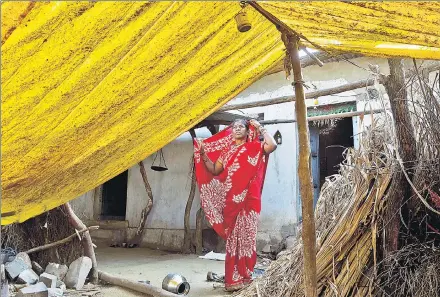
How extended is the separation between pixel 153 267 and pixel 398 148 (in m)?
5.02

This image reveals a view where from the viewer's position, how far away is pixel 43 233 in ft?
19.4

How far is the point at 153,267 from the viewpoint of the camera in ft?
22.0

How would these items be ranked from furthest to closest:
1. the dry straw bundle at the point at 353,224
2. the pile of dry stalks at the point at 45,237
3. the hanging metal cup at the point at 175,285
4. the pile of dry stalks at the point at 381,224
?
1. the pile of dry stalks at the point at 45,237
2. the hanging metal cup at the point at 175,285
3. the dry straw bundle at the point at 353,224
4. the pile of dry stalks at the point at 381,224

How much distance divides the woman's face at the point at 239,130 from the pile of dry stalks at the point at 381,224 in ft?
7.87

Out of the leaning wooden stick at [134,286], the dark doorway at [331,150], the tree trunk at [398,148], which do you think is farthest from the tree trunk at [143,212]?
the tree trunk at [398,148]

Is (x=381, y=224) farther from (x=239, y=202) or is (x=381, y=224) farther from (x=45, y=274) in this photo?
(x=45, y=274)

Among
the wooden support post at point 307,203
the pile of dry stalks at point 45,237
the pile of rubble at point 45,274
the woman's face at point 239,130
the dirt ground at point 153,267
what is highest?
the woman's face at point 239,130

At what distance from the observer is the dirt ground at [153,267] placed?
202 inches

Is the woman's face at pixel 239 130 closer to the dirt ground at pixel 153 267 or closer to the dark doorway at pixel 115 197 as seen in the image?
the dirt ground at pixel 153 267

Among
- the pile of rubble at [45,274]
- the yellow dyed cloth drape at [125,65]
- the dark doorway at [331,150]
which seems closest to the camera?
the yellow dyed cloth drape at [125,65]

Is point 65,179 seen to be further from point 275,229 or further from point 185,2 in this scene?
point 275,229

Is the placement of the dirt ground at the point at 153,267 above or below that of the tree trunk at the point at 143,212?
below

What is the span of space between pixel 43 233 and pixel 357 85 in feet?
16.3

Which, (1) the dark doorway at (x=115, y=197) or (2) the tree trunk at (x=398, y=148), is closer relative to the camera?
(2) the tree trunk at (x=398, y=148)
